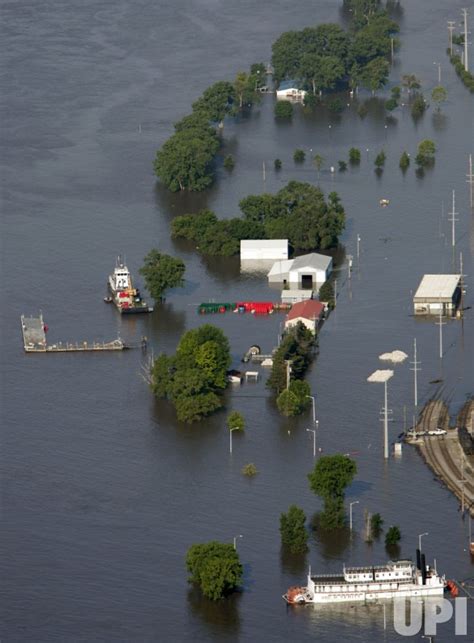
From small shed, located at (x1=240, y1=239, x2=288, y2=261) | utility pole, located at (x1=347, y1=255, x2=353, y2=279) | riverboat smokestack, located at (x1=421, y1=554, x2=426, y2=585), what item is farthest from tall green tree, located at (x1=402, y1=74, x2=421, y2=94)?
riverboat smokestack, located at (x1=421, y1=554, x2=426, y2=585)

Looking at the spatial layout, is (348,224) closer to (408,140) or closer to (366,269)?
(366,269)

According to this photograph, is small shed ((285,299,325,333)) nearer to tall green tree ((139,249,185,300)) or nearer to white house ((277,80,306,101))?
tall green tree ((139,249,185,300))

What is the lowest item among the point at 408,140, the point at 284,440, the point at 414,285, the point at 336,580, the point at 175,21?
the point at 336,580

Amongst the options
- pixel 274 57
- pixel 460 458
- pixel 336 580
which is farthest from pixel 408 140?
pixel 336 580

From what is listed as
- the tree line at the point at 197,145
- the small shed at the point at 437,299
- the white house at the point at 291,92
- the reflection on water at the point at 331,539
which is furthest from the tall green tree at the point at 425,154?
the reflection on water at the point at 331,539

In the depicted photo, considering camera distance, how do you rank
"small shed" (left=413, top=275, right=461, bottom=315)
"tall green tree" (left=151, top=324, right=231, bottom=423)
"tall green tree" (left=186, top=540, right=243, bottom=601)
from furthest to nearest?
1. "small shed" (left=413, top=275, right=461, bottom=315)
2. "tall green tree" (left=151, top=324, right=231, bottom=423)
3. "tall green tree" (left=186, top=540, right=243, bottom=601)

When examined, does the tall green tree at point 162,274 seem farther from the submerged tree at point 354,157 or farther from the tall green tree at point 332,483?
the submerged tree at point 354,157

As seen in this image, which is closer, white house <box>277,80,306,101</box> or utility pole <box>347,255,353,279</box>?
utility pole <box>347,255,353,279</box>
